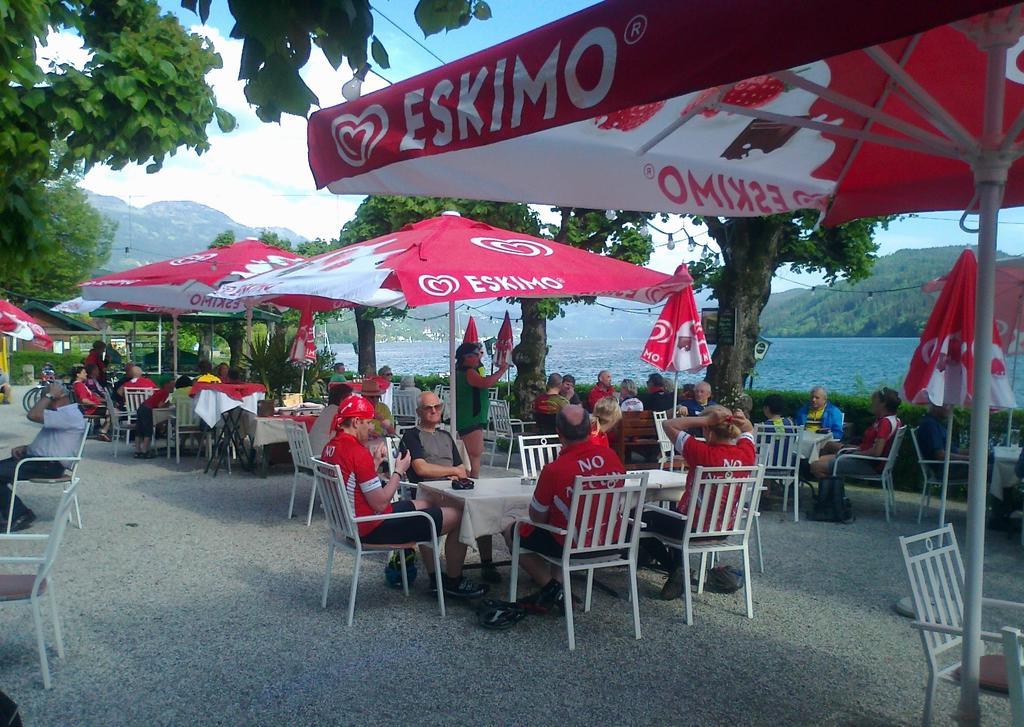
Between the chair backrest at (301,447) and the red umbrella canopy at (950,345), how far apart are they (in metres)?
4.98

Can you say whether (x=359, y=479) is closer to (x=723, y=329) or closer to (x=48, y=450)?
(x=48, y=450)

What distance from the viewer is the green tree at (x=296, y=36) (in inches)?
79.6

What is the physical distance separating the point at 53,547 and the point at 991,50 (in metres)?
4.37

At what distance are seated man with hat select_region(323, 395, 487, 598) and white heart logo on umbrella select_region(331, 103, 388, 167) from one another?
242cm

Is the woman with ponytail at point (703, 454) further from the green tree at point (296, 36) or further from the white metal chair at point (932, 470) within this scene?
the white metal chair at point (932, 470)

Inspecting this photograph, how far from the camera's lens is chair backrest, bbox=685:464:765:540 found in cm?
493

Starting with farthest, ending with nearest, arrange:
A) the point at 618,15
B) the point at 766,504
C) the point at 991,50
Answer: the point at 766,504
the point at 991,50
the point at 618,15

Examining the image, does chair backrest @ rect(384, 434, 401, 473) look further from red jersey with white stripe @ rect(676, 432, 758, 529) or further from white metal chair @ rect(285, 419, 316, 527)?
red jersey with white stripe @ rect(676, 432, 758, 529)

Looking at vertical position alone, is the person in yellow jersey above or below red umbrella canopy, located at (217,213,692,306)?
below

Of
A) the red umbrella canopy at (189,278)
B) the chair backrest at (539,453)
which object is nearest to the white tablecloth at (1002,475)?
the chair backrest at (539,453)

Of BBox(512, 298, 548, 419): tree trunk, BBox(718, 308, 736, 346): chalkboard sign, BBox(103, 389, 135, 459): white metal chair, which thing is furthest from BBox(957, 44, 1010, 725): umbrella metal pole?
BBox(512, 298, 548, 419): tree trunk

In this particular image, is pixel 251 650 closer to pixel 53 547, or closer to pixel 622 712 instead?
pixel 53 547

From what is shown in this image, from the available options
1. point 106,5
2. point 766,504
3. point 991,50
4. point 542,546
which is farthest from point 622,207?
point 766,504

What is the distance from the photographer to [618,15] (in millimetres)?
2039
